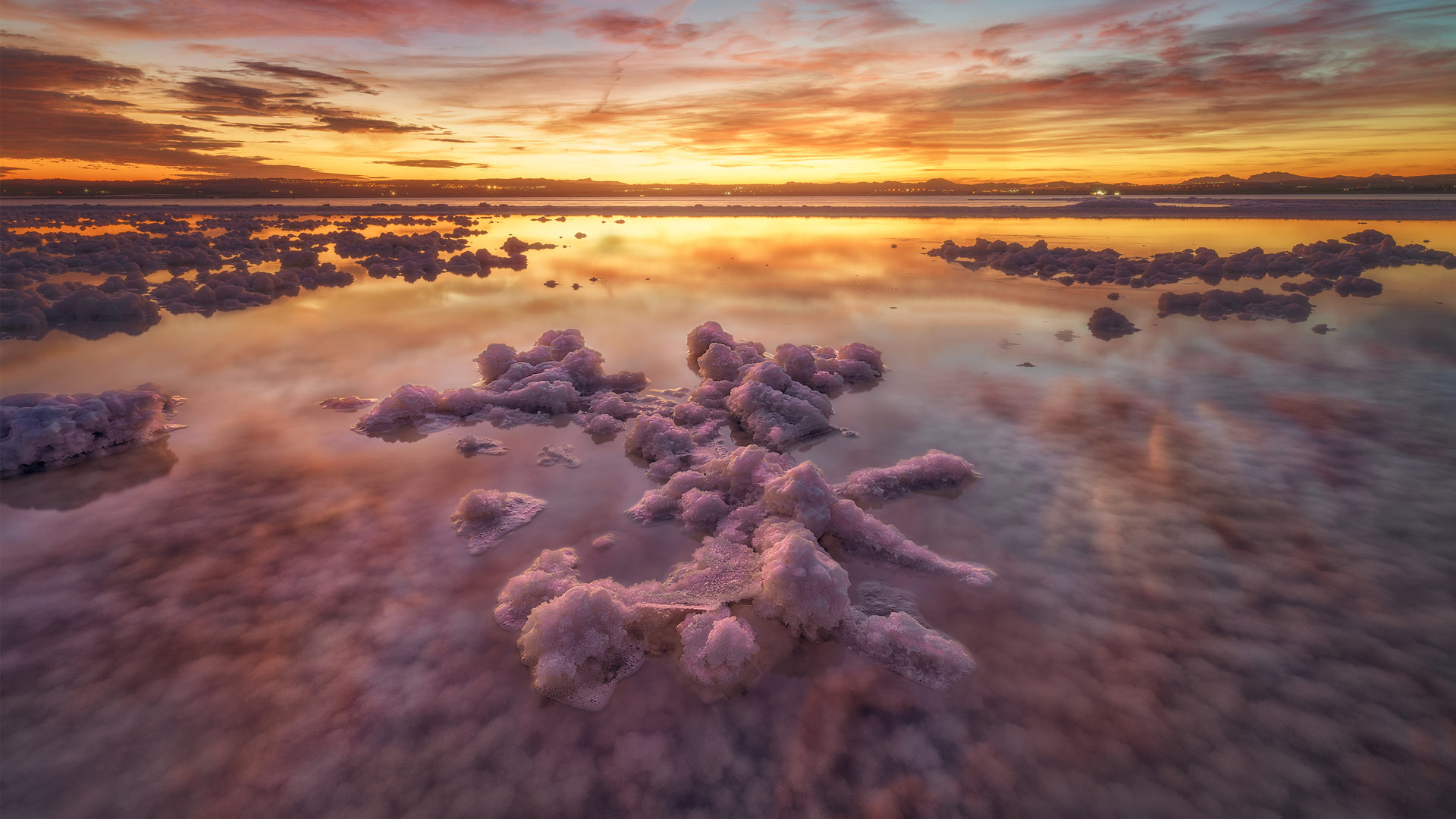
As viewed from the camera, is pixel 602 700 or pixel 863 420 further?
pixel 863 420

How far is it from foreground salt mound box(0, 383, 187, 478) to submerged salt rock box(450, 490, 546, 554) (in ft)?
12.6

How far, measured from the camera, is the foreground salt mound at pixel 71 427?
4.75 meters

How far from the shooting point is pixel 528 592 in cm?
322

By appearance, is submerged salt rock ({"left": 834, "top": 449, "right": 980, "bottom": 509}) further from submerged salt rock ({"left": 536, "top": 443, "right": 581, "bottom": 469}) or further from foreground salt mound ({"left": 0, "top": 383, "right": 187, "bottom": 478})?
foreground salt mound ({"left": 0, "top": 383, "right": 187, "bottom": 478})

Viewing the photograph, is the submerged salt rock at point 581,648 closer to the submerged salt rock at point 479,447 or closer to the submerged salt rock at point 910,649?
the submerged salt rock at point 910,649

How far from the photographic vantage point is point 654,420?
17.8 feet

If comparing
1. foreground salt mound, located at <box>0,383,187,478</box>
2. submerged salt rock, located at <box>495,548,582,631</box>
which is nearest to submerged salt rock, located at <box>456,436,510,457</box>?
submerged salt rock, located at <box>495,548,582,631</box>

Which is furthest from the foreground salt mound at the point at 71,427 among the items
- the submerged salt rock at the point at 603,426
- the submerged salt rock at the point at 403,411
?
the submerged salt rock at the point at 603,426

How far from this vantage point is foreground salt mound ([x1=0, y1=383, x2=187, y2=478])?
475 centimetres

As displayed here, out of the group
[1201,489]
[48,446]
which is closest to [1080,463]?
[1201,489]

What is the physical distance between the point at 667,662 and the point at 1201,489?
434 cm

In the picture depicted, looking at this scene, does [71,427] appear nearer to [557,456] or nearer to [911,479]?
[557,456]

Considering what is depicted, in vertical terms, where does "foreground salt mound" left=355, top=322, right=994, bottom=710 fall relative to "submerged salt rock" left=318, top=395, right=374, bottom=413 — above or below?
above

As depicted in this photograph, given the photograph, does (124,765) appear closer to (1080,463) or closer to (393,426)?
(393,426)
